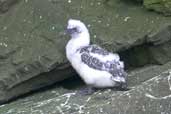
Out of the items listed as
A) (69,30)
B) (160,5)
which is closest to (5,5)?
(69,30)

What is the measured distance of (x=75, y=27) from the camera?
4.62m

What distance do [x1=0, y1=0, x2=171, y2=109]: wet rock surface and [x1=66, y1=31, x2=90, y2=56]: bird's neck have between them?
0.68ft

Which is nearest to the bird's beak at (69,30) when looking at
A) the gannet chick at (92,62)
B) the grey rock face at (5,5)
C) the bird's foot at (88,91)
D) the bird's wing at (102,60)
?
the gannet chick at (92,62)

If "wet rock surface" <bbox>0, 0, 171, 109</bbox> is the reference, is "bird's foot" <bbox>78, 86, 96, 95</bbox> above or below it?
below

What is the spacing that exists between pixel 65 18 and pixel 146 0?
672 mm

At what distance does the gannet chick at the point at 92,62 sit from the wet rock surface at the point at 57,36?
23cm

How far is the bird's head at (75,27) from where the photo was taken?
461cm

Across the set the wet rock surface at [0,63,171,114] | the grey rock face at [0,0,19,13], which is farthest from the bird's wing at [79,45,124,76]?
the grey rock face at [0,0,19,13]

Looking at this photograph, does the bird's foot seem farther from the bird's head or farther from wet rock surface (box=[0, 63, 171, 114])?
the bird's head

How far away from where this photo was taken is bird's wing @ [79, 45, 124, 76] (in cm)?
448

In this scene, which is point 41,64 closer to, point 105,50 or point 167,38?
point 105,50

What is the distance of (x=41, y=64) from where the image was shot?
189 inches

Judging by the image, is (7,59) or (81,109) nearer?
(81,109)

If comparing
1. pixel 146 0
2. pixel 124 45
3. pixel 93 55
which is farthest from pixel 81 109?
pixel 146 0
